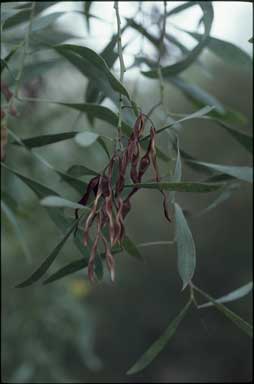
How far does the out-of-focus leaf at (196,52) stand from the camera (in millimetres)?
675

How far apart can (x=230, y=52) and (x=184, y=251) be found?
300mm

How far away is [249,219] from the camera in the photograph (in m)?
3.80

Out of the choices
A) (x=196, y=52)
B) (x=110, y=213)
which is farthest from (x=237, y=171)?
(x=110, y=213)

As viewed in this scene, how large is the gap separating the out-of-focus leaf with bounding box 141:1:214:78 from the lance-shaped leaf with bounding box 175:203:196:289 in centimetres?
20

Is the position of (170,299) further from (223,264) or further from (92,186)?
(92,186)

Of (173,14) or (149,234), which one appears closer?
(173,14)

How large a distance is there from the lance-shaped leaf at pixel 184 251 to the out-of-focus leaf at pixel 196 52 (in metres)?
0.20

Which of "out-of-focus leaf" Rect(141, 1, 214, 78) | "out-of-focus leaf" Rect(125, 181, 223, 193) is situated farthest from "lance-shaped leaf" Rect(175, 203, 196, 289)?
"out-of-focus leaf" Rect(141, 1, 214, 78)

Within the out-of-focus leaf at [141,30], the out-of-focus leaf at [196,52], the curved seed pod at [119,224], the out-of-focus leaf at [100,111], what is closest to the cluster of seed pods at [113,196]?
the curved seed pod at [119,224]

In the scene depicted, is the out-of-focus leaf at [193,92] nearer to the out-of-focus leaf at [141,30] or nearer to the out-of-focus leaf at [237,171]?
the out-of-focus leaf at [141,30]

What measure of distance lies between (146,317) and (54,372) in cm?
230

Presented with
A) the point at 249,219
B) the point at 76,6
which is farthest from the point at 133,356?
the point at 76,6

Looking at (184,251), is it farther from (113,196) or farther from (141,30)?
(141,30)

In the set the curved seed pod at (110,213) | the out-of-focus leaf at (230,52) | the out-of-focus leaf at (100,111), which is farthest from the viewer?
the out-of-focus leaf at (230,52)
